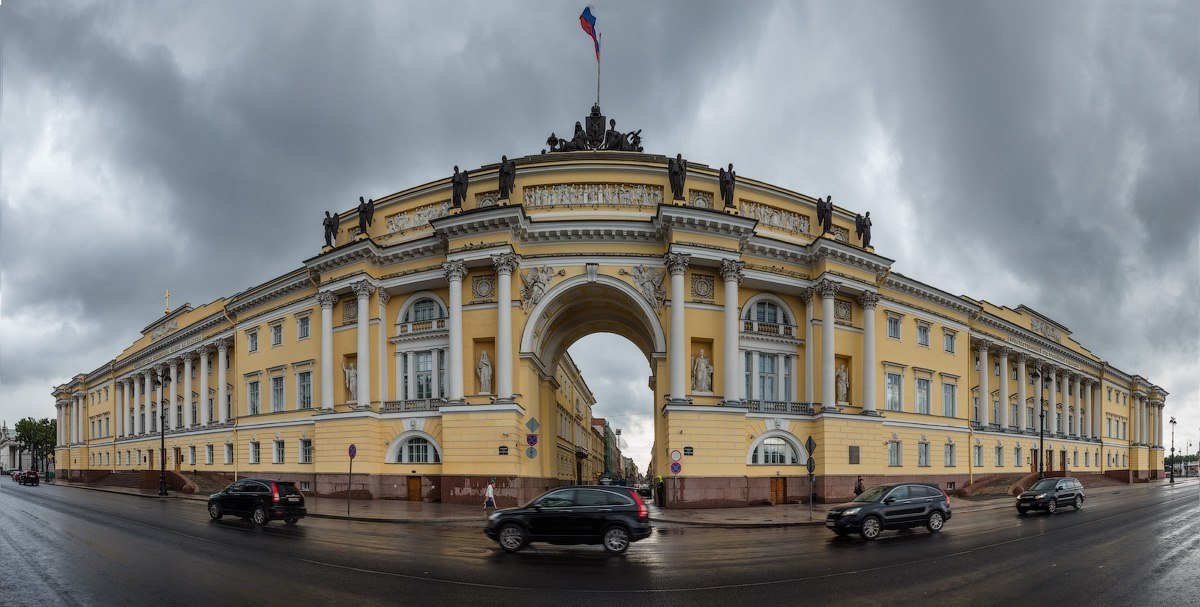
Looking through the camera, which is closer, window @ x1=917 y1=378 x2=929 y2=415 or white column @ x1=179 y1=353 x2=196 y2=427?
window @ x1=917 y1=378 x2=929 y2=415

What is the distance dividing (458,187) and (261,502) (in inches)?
692

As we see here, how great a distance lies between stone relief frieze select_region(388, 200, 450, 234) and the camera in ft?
120

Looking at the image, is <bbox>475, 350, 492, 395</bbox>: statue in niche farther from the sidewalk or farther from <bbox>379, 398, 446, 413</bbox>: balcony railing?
the sidewalk

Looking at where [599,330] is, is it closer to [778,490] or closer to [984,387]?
[778,490]

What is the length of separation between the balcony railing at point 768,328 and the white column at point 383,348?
19167 mm

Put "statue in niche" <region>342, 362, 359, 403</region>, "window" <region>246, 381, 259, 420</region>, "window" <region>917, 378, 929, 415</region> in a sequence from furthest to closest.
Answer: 1. "window" <region>246, 381, 259, 420</region>
2. "window" <region>917, 378, 929, 415</region>
3. "statue in niche" <region>342, 362, 359, 403</region>

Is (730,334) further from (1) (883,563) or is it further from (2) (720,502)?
(1) (883,563)

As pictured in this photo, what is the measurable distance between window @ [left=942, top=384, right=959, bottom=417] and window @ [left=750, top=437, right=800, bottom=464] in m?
15.6

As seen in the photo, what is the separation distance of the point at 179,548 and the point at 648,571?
1160 centimetres

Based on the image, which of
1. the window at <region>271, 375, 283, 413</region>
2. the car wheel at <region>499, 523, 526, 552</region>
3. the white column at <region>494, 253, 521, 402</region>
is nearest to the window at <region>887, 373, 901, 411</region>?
the white column at <region>494, 253, 521, 402</region>

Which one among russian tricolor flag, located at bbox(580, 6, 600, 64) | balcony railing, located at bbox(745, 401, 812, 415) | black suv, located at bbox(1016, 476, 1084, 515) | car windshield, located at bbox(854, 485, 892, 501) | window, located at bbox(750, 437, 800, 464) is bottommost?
black suv, located at bbox(1016, 476, 1084, 515)

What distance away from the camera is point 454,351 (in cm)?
3372

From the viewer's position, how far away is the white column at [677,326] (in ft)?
107

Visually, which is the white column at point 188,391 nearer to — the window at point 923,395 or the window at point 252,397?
the window at point 252,397
